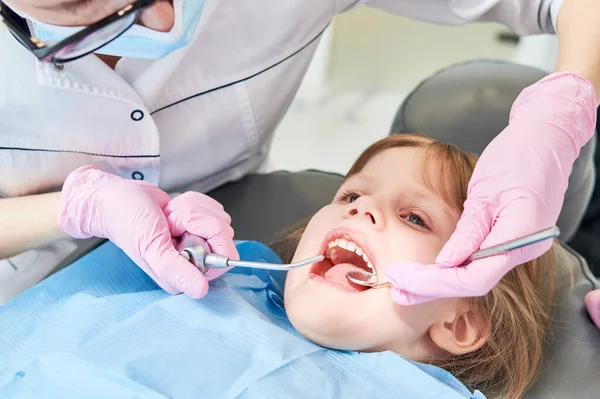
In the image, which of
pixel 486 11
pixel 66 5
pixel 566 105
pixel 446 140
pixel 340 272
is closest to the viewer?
pixel 66 5

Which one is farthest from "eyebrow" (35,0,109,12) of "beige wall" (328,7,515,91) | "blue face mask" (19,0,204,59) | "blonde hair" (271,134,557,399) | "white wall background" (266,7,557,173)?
"beige wall" (328,7,515,91)

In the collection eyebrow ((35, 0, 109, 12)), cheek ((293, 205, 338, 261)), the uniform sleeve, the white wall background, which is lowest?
the white wall background

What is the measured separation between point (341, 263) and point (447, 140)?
586 millimetres

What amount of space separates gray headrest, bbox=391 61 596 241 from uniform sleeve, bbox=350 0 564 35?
0.22m

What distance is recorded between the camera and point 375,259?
3.38 feet


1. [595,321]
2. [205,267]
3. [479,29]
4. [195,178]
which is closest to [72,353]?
[205,267]

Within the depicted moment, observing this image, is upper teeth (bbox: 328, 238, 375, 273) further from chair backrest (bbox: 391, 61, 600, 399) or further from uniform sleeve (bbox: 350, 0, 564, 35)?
uniform sleeve (bbox: 350, 0, 564, 35)

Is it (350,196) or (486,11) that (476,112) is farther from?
(350,196)

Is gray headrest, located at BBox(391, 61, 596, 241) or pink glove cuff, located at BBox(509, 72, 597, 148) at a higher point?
pink glove cuff, located at BBox(509, 72, 597, 148)

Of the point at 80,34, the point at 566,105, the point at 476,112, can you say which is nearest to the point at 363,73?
the point at 476,112

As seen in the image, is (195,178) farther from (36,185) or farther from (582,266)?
(582,266)

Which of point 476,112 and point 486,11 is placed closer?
point 486,11

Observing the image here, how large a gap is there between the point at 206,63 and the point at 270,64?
140mm

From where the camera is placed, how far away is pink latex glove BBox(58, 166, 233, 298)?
1.04 metres
